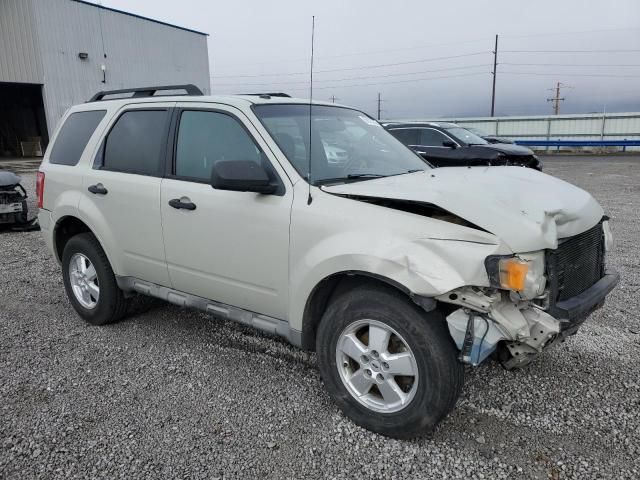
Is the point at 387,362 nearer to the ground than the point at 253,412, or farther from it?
farther from it

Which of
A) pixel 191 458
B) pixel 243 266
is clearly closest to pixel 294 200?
pixel 243 266

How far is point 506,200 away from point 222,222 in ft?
5.80

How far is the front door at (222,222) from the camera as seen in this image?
3189 mm

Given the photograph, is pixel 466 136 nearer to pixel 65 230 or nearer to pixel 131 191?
pixel 65 230

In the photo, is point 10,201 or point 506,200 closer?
point 506,200

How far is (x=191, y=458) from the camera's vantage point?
9.05ft

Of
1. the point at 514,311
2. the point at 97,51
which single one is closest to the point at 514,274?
the point at 514,311

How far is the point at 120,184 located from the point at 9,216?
5.94m

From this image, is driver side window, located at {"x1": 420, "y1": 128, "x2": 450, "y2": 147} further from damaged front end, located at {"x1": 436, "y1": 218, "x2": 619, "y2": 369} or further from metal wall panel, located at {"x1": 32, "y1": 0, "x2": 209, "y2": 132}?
metal wall panel, located at {"x1": 32, "y1": 0, "x2": 209, "y2": 132}

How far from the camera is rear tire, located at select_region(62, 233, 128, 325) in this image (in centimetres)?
440

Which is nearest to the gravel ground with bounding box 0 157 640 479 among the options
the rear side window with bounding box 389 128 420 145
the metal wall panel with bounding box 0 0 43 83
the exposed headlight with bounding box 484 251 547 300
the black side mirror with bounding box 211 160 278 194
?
the exposed headlight with bounding box 484 251 547 300

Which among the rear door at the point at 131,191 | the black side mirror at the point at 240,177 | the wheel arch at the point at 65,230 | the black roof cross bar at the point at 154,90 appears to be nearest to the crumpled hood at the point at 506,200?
the black side mirror at the point at 240,177

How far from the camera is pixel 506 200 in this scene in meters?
2.76

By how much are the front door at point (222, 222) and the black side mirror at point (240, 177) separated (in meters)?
0.13
